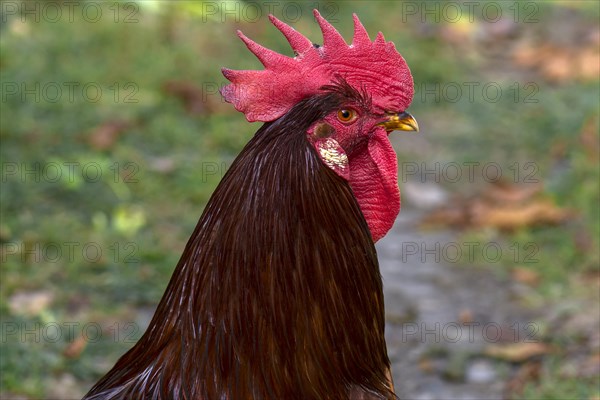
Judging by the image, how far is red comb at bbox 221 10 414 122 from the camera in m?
2.77

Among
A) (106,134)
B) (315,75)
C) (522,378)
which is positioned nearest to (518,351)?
(522,378)

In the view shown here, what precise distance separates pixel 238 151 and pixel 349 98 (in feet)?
14.3

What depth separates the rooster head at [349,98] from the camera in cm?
277

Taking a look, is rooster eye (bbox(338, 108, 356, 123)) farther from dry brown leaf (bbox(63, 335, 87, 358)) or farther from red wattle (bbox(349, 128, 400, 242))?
dry brown leaf (bbox(63, 335, 87, 358))

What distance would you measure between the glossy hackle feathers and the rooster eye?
0.10 ft

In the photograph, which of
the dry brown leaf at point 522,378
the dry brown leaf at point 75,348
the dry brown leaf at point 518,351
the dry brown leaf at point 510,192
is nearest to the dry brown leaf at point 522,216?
the dry brown leaf at point 510,192

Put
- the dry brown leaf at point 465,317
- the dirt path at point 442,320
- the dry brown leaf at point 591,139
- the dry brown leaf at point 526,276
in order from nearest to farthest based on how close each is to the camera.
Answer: the dirt path at point 442,320, the dry brown leaf at point 465,317, the dry brown leaf at point 526,276, the dry brown leaf at point 591,139

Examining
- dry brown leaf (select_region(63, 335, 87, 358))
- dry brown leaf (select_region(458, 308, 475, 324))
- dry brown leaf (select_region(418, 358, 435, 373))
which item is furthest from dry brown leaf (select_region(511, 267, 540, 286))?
dry brown leaf (select_region(63, 335, 87, 358))

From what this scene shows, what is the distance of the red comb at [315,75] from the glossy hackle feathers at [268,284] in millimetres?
56

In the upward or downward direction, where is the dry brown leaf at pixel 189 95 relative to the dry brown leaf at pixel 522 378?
upward

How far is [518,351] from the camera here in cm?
502

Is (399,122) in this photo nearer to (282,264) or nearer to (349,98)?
(349,98)

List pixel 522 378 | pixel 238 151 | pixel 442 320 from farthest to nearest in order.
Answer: pixel 238 151 → pixel 442 320 → pixel 522 378

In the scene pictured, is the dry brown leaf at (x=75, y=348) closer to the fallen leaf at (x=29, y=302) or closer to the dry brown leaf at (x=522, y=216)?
the fallen leaf at (x=29, y=302)
